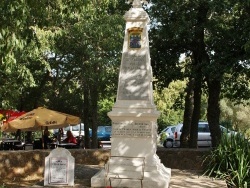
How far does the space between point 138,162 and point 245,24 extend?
21.7 ft

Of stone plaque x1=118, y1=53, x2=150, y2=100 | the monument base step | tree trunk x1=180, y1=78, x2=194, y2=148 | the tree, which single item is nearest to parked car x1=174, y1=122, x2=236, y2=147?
tree trunk x1=180, y1=78, x2=194, y2=148

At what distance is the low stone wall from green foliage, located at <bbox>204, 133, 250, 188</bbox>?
220 centimetres

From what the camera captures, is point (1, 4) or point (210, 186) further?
point (210, 186)

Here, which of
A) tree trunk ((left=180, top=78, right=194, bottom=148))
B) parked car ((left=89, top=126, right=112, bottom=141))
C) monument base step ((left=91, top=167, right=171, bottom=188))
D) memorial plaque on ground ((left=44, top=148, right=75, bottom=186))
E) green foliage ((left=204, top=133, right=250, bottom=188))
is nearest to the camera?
monument base step ((left=91, top=167, right=171, bottom=188))

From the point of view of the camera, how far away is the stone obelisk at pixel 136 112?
9586 mm

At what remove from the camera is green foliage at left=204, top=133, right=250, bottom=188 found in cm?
952

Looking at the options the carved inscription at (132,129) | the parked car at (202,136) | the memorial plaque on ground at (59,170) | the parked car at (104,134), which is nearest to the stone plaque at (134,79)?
the carved inscription at (132,129)

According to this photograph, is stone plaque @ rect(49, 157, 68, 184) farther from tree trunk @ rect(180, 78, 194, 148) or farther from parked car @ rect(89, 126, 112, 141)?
parked car @ rect(89, 126, 112, 141)

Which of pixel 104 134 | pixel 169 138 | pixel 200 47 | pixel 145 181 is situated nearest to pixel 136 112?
pixel 145 181

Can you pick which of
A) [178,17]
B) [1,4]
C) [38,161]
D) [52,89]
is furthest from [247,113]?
[1,4]

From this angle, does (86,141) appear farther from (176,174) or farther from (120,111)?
(120,111)

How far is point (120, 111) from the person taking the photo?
32.6 ft

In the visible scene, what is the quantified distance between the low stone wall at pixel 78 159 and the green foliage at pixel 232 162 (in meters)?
2.20

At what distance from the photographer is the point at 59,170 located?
9.66m
